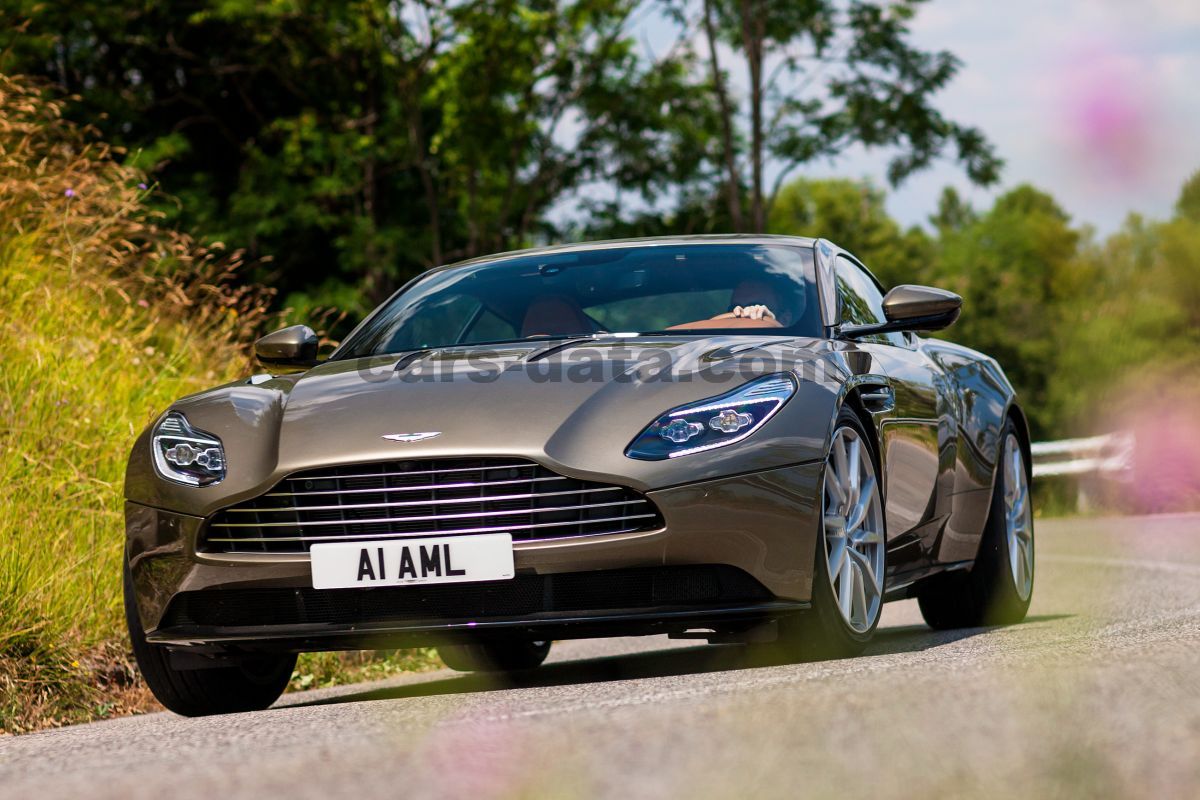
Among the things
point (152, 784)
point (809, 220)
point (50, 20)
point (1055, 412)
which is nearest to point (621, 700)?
point (152, 784)

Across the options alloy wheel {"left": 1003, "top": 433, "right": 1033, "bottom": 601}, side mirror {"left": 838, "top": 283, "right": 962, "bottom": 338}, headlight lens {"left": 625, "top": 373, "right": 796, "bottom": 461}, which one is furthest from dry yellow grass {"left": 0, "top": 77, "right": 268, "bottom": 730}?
alloy wheel {"left": 1003, "top": 433, "right": 1033, "bottom": 601}

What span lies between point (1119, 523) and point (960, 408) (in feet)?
27.3

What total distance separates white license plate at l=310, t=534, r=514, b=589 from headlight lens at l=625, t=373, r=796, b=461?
0.46 m

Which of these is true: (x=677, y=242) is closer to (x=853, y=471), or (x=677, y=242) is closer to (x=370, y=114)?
(x=853, y=471)

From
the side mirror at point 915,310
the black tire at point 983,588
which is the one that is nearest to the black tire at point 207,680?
the side mirror at point 915,310

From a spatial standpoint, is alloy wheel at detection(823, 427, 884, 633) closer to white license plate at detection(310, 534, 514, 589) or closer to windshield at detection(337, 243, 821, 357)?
windshield at detection(337, 243, 821, 357)

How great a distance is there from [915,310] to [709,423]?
1511 millimetres

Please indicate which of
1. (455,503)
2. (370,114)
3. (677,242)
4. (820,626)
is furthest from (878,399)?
(370,114)

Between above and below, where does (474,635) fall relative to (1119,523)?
above

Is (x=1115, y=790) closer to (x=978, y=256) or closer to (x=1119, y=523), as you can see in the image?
(x=1119, y=523)

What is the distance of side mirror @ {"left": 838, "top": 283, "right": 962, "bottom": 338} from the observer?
6.22 meters

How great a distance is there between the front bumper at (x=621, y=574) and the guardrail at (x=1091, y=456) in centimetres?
1271

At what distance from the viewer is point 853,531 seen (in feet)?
18.1

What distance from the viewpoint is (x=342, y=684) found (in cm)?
786
